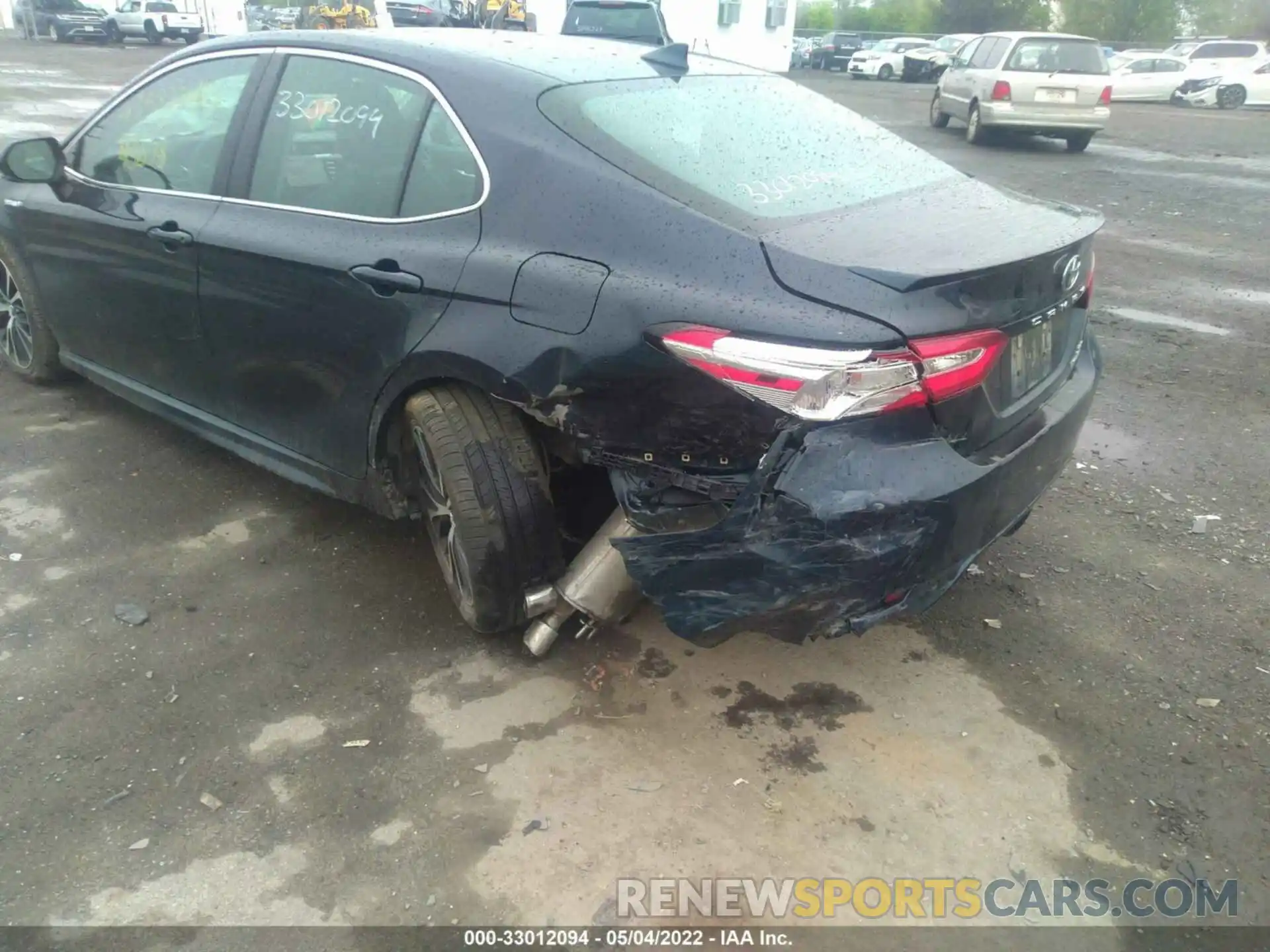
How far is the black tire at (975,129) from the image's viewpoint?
51.4 ft

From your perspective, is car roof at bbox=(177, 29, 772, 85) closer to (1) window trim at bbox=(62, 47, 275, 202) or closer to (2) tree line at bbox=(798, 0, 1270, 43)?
(1) window trim at bbox=(62, 47, 275, 202)

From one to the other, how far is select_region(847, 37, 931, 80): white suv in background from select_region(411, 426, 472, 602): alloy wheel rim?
3457 cm

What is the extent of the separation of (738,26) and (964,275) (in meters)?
38.3

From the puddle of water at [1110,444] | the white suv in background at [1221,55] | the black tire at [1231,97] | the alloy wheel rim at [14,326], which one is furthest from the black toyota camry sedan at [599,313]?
the white suv in background at [1221,55]

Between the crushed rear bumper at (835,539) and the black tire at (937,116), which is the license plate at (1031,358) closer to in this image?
the crushed rear bumper at (835,539)

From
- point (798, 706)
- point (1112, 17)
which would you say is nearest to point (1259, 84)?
point (1112, 17)

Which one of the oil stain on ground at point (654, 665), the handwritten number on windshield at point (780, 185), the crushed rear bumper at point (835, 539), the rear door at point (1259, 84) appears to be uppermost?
the handwritten number on windshield at point (780, 185)

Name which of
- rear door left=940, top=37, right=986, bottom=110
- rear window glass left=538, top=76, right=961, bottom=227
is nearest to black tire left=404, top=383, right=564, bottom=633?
rear window glass left=538, top=76, right=961, bottom=227

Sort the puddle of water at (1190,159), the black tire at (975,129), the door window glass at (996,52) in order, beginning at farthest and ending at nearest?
the black tire at (975,129), the door window glass at (996,52), the puddle of water at (1190,159)

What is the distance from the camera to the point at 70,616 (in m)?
3.32

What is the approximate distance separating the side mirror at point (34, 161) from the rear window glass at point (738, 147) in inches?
94.7

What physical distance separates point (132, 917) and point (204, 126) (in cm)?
276

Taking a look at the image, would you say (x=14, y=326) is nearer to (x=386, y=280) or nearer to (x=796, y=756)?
(x=386, y=280)

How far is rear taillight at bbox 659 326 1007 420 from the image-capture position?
230 cm
